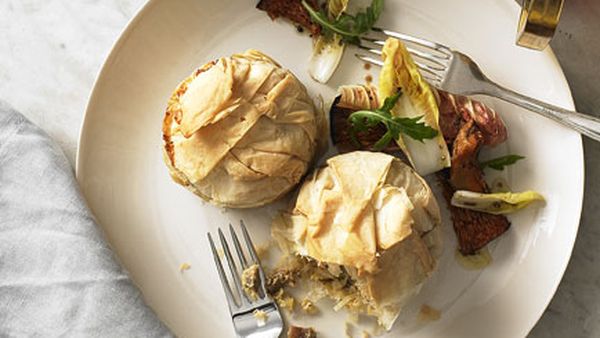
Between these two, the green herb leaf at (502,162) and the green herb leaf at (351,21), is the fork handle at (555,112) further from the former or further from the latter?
the green herb leaf at (351,21)

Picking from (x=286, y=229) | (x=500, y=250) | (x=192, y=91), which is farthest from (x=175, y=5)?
(x=500, y=250)

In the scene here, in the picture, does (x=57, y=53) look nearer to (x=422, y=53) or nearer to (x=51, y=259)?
(x=51, y=259)

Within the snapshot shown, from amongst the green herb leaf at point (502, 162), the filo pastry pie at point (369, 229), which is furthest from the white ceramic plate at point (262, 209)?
the filo pastry pie at point (369, 229)

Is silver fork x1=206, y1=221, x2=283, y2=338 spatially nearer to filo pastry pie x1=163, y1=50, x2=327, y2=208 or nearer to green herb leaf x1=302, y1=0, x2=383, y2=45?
filo pastry pie x1=163, y1=50, x2=327, y2=208

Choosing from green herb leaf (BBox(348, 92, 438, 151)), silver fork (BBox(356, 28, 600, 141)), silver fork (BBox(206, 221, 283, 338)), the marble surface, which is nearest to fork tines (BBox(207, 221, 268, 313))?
silver fork (BBox(206, 221, 283, 338))

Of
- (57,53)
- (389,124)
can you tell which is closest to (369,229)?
(389,124)

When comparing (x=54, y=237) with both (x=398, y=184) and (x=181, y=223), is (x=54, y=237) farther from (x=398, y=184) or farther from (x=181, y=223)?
(x=398, y=184)

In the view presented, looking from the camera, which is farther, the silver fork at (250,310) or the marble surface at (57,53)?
the marble surface at (57,53)
